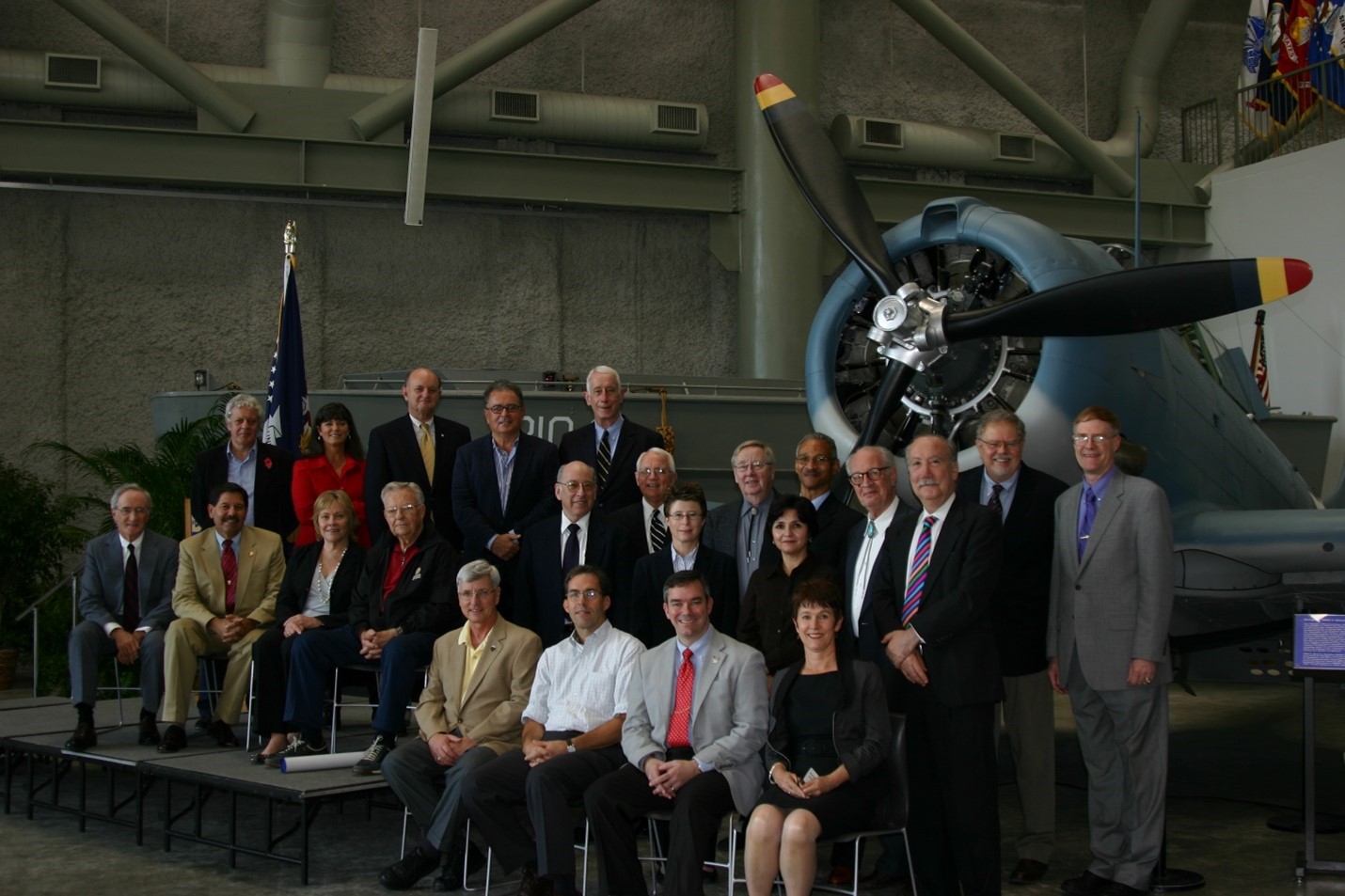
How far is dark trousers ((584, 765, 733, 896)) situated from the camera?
4035mm

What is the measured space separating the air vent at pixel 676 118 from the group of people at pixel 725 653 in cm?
822

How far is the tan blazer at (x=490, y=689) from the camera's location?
4.80m

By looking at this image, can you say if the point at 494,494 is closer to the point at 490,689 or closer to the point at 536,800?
the point at 490,689

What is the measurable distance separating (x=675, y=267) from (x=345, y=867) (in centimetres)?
1032

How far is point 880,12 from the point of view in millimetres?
15438

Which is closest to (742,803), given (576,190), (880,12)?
(576,190)

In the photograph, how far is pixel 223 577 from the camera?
5957 millimetres

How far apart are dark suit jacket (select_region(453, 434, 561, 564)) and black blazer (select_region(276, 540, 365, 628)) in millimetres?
478

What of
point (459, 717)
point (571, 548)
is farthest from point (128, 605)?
point (571, 548)

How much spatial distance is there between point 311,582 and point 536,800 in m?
1.91

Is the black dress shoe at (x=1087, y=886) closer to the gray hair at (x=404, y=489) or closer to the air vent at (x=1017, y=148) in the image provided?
the gray hair at (x=404, y=489)

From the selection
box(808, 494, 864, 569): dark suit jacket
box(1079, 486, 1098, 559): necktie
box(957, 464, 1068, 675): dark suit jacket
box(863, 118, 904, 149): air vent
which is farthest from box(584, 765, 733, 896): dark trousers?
box(863, 118, 904, 149): air vent

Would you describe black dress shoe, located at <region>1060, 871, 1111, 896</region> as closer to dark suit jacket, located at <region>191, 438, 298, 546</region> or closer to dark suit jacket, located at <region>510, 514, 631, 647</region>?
dark suit jacket, located at <region>510, 514, 631, 647</region>

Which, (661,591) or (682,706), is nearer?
(682,706)
